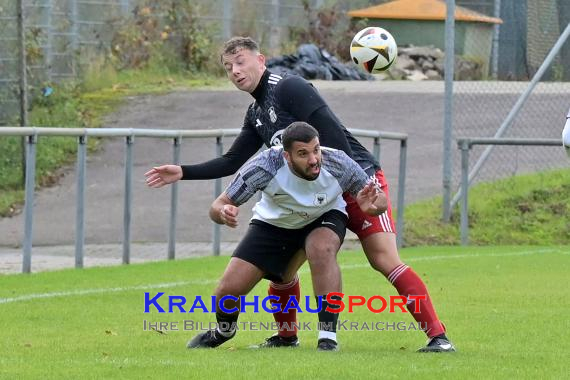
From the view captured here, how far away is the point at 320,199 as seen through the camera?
7.78 m

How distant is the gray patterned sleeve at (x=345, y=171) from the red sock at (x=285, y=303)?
84 centimetres

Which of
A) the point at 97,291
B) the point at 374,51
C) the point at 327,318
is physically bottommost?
the point at 97,291

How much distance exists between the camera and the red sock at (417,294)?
25.6ft

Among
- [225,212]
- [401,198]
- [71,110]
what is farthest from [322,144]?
[71,110]

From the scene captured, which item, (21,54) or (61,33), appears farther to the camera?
(61,33)

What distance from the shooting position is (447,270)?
1277 centimetres

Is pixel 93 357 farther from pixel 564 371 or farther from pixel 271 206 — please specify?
pixel 564 371

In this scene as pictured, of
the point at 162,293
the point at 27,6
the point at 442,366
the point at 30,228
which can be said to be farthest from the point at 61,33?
the point at 442,366

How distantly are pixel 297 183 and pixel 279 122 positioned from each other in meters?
0.54

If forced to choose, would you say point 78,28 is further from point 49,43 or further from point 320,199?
point 320,199

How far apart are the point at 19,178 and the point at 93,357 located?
10150mm

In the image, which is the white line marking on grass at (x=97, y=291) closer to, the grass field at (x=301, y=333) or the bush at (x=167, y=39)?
the grass field at (x=301, y=333)

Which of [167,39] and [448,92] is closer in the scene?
[448,92]

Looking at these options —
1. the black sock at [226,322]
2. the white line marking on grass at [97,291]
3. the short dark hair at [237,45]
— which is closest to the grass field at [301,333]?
the white line marking on grass at [97,291]
